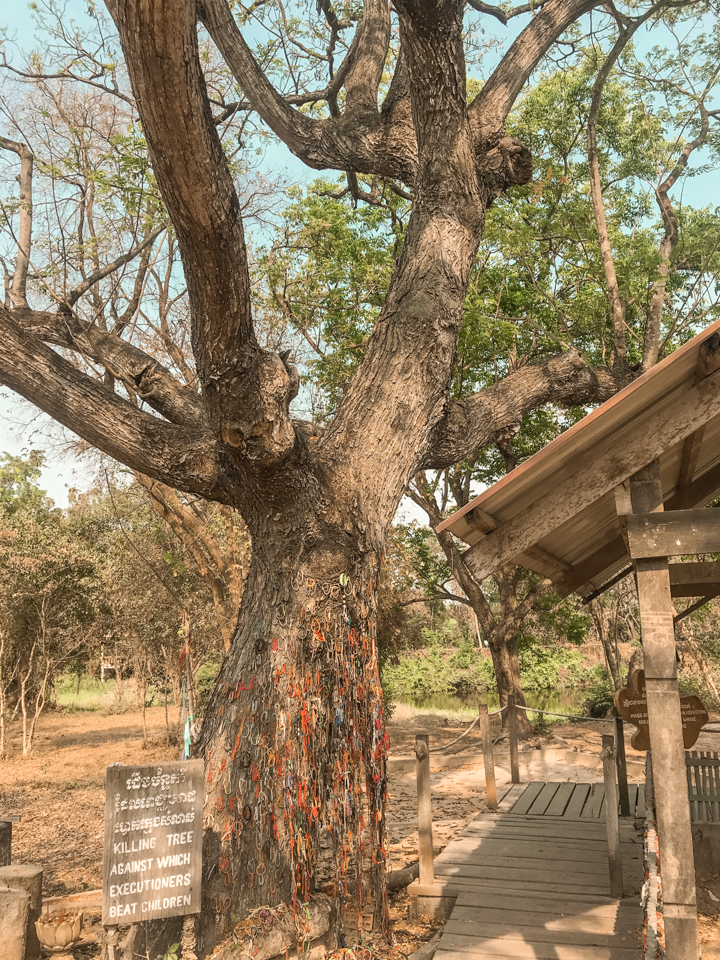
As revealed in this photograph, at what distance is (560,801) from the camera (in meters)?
9.93

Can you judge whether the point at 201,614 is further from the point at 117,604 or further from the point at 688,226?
the point at 688,226

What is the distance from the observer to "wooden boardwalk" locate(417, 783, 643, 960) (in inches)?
207

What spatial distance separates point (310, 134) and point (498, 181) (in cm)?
190

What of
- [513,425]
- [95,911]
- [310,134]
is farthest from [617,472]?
[95,911]

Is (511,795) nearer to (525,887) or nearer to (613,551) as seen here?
(525,887)

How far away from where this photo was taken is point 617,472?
13.6 feet

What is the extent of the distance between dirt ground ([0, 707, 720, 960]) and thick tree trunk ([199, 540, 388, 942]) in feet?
3.27

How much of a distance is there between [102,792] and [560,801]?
844 cm

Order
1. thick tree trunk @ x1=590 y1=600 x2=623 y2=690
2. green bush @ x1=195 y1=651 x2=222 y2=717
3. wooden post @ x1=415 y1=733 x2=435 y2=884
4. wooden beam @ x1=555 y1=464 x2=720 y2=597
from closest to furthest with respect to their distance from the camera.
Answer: wooden post @ x1=415 y1=733 x2=435 y2=884 < wooden beam @ x1=555 y1=464 x2=720 y2=597 < thick tree trunk @ x1=590 y1=600 x2=623 y2=690 < green bush @ x1=195 y1=651 x2=222 y2=717

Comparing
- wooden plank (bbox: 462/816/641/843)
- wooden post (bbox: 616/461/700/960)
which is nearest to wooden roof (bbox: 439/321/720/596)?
wooden post (bbox: 616/461/700/960)

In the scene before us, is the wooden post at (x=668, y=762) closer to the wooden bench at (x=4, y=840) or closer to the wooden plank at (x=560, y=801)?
the wooden bench at (x=4, y=840)

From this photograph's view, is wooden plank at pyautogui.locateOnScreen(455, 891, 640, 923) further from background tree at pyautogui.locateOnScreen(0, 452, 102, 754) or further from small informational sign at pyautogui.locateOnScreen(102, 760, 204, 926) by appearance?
background tree at pyautogui.locateOnScreen(0, 452, 102, 754)

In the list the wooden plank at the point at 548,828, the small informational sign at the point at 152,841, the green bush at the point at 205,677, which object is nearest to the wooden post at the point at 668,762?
the small informational sign at the point at 152,841

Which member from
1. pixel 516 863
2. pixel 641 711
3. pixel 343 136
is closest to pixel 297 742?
pixel 516 863
